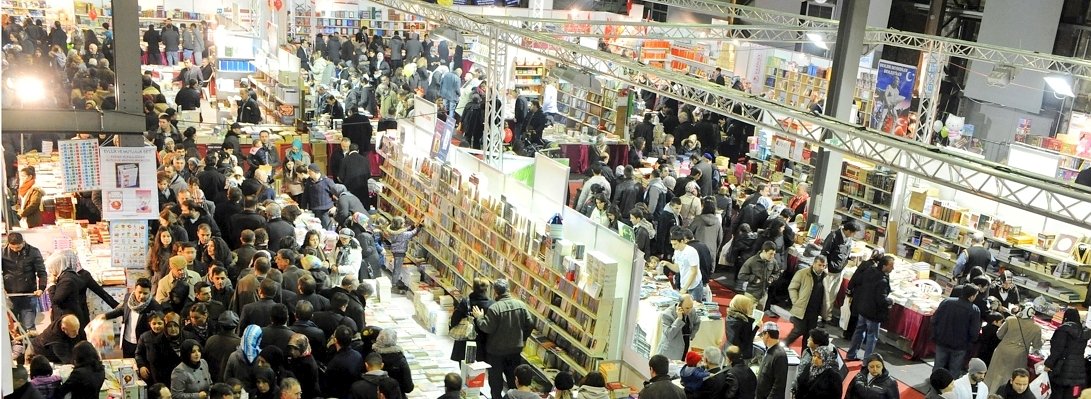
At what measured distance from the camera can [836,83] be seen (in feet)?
43.9

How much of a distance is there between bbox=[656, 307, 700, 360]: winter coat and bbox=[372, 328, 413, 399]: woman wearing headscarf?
8.94 ft

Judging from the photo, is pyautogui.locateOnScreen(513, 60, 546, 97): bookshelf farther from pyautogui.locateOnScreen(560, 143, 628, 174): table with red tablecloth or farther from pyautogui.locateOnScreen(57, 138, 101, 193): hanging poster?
pyautogui.locateOnScreen(57, 138, 101, 193): hanging poster

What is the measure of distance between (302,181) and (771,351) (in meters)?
6.97

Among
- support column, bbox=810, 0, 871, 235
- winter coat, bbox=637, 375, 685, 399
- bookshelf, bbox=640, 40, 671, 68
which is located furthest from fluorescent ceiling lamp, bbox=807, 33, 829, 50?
winter coat, bbox=637, 375, 685, 399

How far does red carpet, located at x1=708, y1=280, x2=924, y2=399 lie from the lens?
34.3 feet

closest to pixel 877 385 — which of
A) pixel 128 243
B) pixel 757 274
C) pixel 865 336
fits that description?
pixel 865 336

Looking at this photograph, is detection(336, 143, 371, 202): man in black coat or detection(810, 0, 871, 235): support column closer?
detection(810, 0, 871, 235): support column

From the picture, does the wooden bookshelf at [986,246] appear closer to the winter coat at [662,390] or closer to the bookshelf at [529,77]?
the winter coat at [662,390]

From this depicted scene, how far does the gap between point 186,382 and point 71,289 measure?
7.22ft

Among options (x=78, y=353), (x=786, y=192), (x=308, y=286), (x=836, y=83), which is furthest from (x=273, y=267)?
(x=786, y=192)

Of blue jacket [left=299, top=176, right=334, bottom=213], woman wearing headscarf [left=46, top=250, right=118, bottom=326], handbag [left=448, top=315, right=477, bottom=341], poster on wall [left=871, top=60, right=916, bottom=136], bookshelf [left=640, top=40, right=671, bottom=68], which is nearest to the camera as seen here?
woman wearing headscarf [left=46, top=250, right=118, bottom=326]

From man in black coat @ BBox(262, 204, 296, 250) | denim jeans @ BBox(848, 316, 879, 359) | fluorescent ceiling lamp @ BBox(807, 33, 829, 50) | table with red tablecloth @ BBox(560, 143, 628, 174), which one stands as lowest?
denim jeans @ BBox(848, 316, 879, 359)

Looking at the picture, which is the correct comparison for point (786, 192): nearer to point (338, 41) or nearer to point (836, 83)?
point (836, 83)

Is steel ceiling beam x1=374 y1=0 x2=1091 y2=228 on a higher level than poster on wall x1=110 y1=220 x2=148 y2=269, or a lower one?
higher
